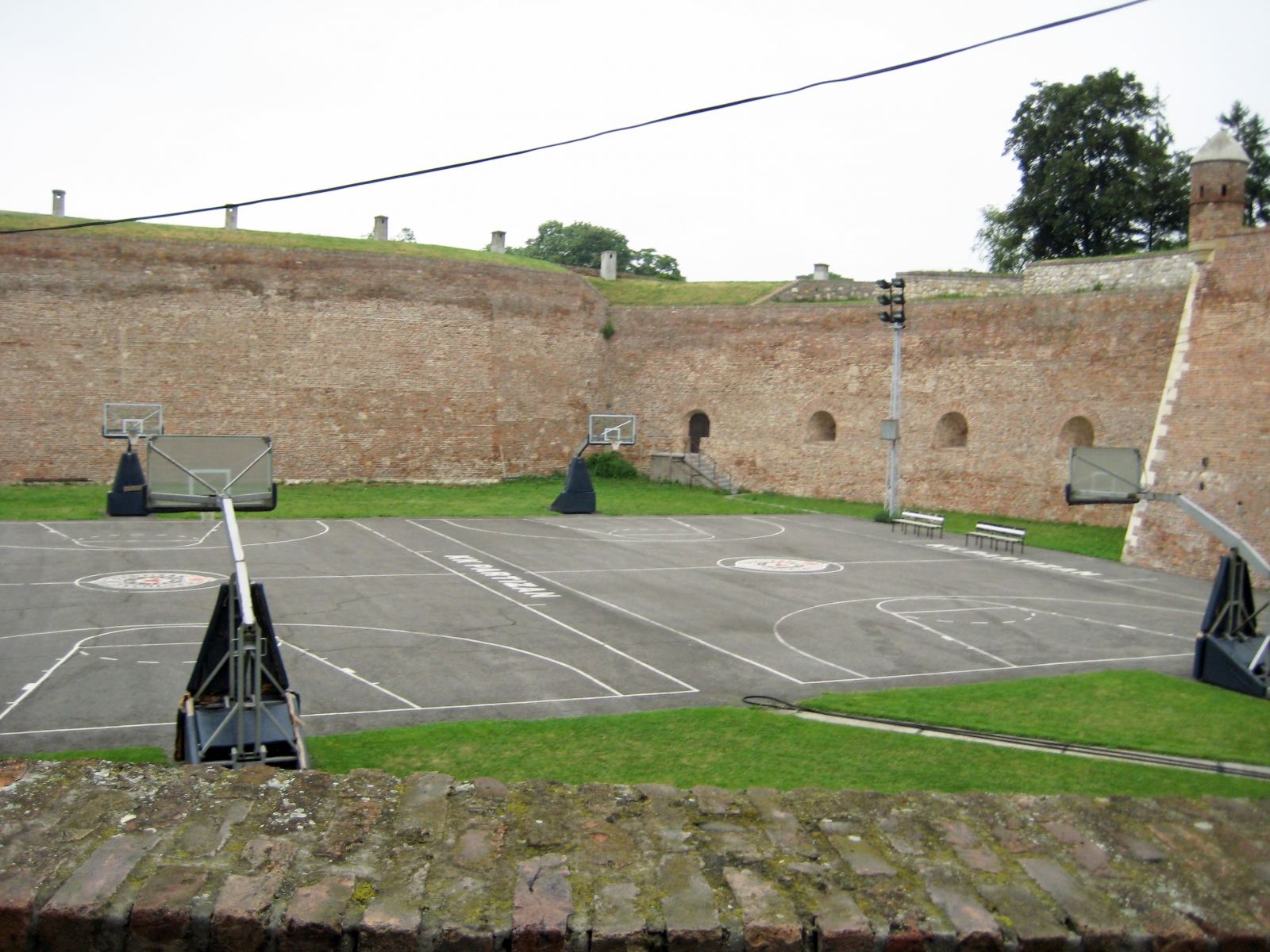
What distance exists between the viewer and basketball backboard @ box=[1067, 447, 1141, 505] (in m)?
12.5

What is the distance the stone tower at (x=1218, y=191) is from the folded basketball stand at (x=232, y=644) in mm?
22515

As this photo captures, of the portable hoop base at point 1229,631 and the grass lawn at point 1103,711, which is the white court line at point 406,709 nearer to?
the grass lawn at point 1103,711

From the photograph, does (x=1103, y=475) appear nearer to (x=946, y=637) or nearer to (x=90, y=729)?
(x=946, y=637)

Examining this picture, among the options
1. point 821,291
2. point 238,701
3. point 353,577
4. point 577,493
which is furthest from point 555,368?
point 238,701

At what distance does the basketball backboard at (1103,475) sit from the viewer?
1252cm

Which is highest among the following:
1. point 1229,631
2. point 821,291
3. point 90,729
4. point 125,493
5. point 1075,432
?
point 821,291

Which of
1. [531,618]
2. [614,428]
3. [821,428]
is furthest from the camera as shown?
[821,428]

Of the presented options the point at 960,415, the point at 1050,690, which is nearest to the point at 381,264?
the point at 960,415

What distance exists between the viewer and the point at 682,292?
1626 inches

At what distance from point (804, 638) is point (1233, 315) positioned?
47.7ft

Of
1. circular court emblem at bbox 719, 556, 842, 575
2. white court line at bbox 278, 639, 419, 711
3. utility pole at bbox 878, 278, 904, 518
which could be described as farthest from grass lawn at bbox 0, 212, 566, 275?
white court line at bbox 278, 639, 419, 711

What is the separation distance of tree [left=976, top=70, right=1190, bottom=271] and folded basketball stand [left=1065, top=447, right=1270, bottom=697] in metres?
31.7

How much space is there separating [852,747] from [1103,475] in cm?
495

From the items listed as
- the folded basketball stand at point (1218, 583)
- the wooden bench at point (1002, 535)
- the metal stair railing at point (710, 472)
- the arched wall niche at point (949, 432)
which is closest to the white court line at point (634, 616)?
the folded basketball stand at point (1218, 583)
